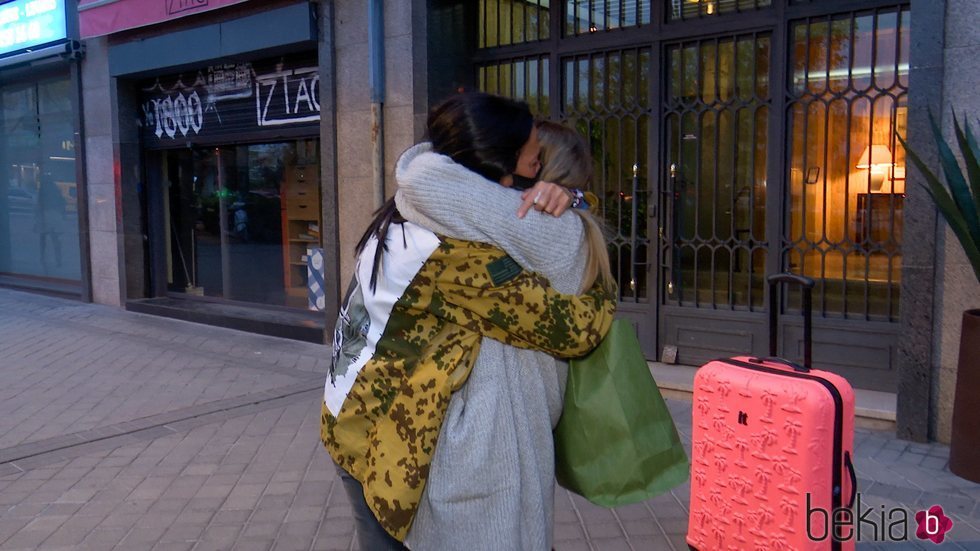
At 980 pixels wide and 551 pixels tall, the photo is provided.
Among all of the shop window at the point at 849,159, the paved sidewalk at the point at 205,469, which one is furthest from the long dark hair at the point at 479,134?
the shop window at the point at 849,159

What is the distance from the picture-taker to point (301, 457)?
494 centimetres

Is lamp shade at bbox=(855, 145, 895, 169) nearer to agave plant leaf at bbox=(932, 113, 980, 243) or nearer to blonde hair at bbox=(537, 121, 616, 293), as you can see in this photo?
agave plant leaf at bbox=(932, 113, 980, 243)

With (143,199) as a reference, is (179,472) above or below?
below

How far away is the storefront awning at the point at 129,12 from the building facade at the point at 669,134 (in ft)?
0.10

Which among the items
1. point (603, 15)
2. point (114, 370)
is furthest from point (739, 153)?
point (114, 370)

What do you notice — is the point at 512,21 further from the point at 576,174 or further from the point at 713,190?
the point at 576,174

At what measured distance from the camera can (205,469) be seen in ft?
15.5

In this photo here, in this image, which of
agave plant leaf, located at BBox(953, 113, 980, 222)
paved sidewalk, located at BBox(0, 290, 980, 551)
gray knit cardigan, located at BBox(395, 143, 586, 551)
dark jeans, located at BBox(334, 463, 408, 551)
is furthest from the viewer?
agave plant leaf, located at BBox(953, 113, 980, 222)

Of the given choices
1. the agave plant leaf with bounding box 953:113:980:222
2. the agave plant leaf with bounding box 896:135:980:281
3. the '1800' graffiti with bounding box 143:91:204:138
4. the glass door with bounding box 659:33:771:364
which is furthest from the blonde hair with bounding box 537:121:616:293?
the '1800' graffiti with bounding box 143:91:204:138

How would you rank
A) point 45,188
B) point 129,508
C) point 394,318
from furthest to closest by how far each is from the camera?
point 45,188, point 129,508, point 394,318

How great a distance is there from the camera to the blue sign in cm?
1120

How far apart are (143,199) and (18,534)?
7.73 meters

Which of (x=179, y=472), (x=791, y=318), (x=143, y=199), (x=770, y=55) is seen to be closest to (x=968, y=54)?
(x=770, y=55)

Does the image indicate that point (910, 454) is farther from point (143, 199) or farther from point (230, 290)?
point (143, 199)
